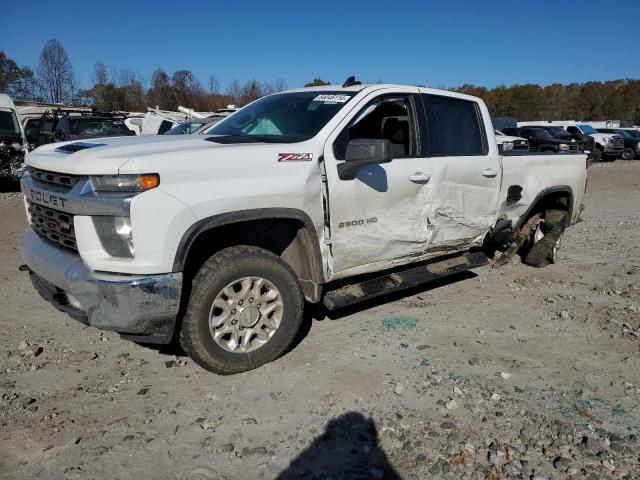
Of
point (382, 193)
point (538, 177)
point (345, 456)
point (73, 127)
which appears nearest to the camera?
point (345, 456)

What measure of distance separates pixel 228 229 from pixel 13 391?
5.62ft

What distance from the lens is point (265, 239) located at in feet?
12.5

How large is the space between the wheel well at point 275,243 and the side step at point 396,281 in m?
0.22

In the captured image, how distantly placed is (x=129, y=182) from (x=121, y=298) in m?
0.67

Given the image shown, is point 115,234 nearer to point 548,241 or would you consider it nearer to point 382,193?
point 382,193

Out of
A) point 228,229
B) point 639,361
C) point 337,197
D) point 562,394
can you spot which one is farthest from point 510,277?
point 228,229

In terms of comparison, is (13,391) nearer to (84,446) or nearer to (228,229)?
(84,446)

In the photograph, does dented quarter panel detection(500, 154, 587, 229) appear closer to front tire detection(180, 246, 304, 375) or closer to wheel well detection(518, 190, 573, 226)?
wheel well detection(518, 190, 573, 226)

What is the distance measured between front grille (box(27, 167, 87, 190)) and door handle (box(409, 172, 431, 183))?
95.9 inches

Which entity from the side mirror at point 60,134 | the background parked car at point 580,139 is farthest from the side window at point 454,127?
the background parked car at point 580,139

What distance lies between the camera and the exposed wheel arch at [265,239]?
3.12 metres

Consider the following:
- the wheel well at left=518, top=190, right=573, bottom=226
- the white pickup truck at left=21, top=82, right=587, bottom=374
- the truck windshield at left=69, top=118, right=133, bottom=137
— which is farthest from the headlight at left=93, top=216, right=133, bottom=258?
the truck windshield at left=69, top=118, right=133, bottom=137

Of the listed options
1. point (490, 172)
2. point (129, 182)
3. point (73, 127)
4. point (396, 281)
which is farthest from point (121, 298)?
point (73, 127)

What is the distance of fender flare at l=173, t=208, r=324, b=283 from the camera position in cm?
303
